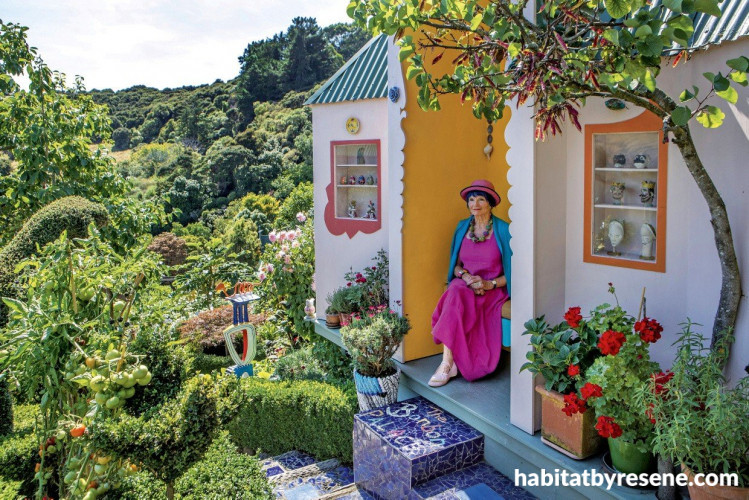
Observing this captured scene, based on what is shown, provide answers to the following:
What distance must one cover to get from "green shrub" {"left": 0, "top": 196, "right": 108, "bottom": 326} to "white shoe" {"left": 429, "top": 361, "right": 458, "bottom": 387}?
11.2 feet

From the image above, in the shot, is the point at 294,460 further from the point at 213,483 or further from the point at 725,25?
the point at 725,25

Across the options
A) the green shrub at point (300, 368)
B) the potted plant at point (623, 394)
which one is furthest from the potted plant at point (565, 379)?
the green shrub at point (300, 368)

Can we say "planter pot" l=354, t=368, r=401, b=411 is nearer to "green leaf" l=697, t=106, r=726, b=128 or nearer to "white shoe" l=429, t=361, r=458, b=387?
"white shoe" l=429, t=361, r=458, b=387

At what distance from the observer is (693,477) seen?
2.78 m

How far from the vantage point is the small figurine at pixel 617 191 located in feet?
13.7

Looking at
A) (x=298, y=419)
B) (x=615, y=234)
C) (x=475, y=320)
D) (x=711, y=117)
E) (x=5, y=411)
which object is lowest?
(x=298, y=419)

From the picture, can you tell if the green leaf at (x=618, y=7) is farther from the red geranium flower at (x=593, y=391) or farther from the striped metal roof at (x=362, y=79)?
the striped metal roof at (x=362, y=79)

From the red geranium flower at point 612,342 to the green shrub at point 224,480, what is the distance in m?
2.38

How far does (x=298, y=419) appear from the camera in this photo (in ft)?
19.9

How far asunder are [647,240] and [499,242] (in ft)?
4.62

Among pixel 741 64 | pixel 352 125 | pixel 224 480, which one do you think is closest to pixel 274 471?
pixel 224 480

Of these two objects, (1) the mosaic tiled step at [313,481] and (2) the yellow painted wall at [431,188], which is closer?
(1) the mosaic tiled step at [313,481]

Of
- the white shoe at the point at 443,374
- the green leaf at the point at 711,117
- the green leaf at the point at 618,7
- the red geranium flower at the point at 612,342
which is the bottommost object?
the white shoe at the point at 443,374

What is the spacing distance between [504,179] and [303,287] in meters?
3.90
